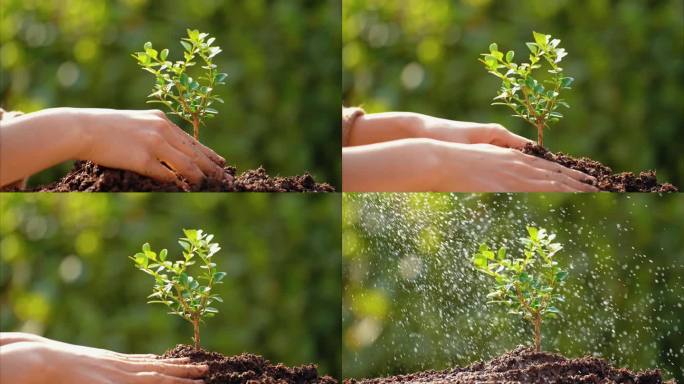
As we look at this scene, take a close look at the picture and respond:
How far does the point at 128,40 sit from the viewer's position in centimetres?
259

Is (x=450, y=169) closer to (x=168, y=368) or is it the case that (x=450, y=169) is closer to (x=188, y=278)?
(x=188, y=278)

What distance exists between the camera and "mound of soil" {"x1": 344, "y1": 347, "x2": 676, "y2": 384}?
2.43 m

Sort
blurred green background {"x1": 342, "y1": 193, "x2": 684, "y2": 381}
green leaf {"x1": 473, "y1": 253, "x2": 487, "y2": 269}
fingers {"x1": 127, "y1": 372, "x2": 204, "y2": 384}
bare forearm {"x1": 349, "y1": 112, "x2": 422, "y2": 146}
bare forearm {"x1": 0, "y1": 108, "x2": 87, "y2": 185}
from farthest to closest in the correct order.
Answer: blurred green background {"x1": 342, "y1": 193, "x2": 684, "y2": 381}, bare forearm {"x1": 349, "y1": 112, "x2": 422, "y2": 146}, green leaf {"x1": 473, "y1": 253, "x2": 487, "y2": 269}, fingers {"x1": 127, "y1": 372, "x2": 204, "y2": 384}, bare forearm {"x1": 0, "y1": 108, "x2": 87, "y2": 185}

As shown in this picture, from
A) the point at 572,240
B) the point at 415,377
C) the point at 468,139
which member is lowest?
the point at 415,377

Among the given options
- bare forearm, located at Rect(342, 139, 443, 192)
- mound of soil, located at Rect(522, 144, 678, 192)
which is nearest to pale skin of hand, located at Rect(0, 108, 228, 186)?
bare forearm, located at Rect(342, 139, 443, 192)

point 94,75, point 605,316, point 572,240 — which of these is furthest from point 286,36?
point 605,316

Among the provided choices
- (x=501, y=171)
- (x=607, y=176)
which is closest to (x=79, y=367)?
(x=501, y=171)

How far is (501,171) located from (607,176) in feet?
1.04

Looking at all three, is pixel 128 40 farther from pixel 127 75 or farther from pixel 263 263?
pixel 263 263

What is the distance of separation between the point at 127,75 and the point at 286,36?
455mm

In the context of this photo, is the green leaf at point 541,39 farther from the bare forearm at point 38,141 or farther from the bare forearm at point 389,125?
the bare forearm at point 38,141

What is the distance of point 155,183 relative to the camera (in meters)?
2.21

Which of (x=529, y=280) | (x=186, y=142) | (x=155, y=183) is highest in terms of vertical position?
(x=186, y=142)

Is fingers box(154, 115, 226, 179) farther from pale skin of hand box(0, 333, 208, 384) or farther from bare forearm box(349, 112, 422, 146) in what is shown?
pale skin of hand box(0, 333, 208, 384)
